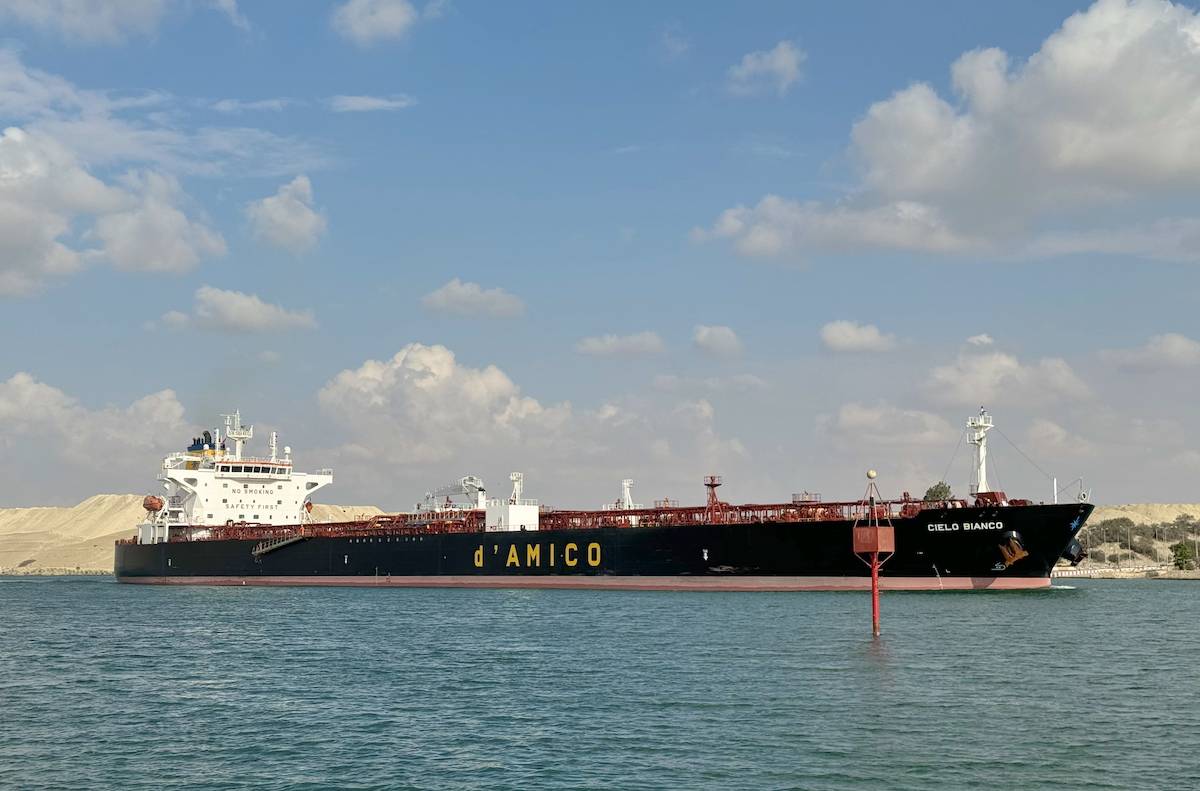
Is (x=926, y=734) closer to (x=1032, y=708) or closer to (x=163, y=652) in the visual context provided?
(x=1032, y=708)

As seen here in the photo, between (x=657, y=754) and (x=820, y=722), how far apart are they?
178 inches

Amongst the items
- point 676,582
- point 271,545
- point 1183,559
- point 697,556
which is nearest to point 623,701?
point 697,556

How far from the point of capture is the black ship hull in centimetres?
5266

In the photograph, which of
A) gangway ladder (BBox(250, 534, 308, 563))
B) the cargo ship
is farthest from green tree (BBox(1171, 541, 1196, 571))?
gangway ladder (BBox(250, 534, 308, 563))

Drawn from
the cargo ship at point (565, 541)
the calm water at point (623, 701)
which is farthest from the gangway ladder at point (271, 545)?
the calm water at point (623, 701)

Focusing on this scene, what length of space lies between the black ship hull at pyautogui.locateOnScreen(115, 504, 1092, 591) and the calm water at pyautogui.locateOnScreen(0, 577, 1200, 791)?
4124 millimetres

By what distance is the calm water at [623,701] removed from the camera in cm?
2064

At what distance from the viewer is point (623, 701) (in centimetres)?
2723

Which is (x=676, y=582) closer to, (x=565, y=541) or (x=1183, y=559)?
(x=565, y=541)

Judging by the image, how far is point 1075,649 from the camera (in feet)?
116

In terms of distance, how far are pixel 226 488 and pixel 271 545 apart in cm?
1351

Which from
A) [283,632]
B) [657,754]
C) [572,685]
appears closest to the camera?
[657,754]

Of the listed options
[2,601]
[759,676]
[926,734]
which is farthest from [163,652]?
[2,601]

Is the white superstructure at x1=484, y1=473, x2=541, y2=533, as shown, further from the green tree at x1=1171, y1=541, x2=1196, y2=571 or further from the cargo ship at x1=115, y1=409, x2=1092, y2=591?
the green tree at x1=1171, y1=541, x2=1196, y2=571
